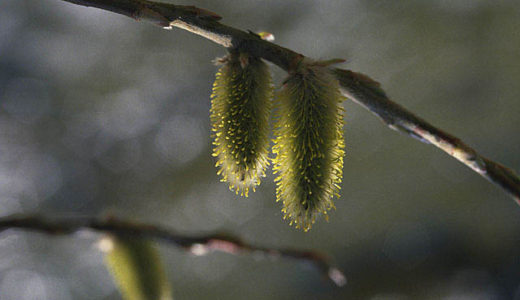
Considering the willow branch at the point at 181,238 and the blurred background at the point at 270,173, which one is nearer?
the willow branch at the point at 181,238

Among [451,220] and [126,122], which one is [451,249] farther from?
[126,122]

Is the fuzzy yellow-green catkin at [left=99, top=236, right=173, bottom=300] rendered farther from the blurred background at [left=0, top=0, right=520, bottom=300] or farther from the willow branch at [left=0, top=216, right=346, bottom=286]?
the blurred background at [left=0, top=0, right=520, bottom=300]

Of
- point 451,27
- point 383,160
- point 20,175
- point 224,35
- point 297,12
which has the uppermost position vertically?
point 451,27

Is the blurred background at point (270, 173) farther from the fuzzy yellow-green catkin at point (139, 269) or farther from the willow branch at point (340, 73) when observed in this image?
the willow branch at point (340, 73)

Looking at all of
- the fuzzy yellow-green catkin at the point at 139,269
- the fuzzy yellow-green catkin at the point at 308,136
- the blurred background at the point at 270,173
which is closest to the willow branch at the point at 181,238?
the fuzzy yellow-green catkin at the point at 139,269

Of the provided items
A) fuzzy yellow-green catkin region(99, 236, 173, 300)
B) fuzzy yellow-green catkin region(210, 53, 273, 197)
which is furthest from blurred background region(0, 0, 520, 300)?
fuzzy yellow-green catkin region(210, 53, 273, 197)

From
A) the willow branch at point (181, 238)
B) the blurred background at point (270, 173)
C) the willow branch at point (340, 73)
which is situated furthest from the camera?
the blurred background at point (270, 173)

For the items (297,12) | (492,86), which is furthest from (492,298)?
(297,12)
